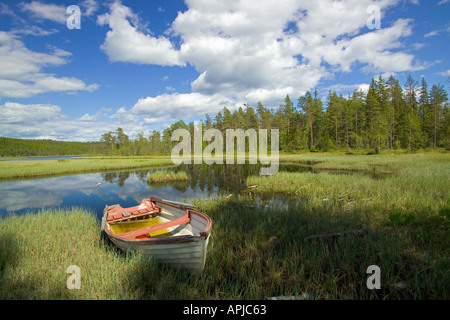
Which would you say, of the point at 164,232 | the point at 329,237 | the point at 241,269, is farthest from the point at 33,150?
the point at 329,237

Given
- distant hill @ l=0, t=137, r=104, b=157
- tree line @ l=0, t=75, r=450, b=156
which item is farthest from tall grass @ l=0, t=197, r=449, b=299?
distant hill @ l=0, t=137, r=104, b=157

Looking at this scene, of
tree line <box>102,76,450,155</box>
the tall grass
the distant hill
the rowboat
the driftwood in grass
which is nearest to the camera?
the tall grass

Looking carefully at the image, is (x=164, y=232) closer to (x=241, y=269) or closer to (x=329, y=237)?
(x=241, y=269)

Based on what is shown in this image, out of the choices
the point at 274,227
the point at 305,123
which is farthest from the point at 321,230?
the point at 305,123

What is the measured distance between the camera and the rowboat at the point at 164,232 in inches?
183

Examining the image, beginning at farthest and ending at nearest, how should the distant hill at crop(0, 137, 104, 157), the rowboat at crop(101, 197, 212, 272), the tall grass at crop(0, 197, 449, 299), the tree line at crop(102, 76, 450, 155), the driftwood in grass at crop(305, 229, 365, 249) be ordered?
the distant hill at crop(0, 137, 104, 157), the tree line at crop(102, 76, 450, 155), the driftwood in grass at crop(305, 229, 365, 249), the rowboat at crop(101, 197, 212, 272), the tall grass at crop(0, 197, 449, 299)

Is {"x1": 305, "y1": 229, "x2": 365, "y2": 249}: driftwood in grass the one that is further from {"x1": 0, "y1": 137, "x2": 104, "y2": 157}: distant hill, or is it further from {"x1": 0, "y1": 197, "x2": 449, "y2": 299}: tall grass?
{"x1": 0, "y1": 137, "x2": 104, "y2": 157}: distant hill

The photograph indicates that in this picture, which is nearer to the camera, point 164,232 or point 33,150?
point 164,232

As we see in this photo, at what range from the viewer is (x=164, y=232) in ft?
23.8

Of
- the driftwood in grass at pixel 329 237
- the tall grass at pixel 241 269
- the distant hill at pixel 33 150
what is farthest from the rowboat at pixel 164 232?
the distant hill at pixel 33 150

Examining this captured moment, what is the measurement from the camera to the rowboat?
4.64 m
